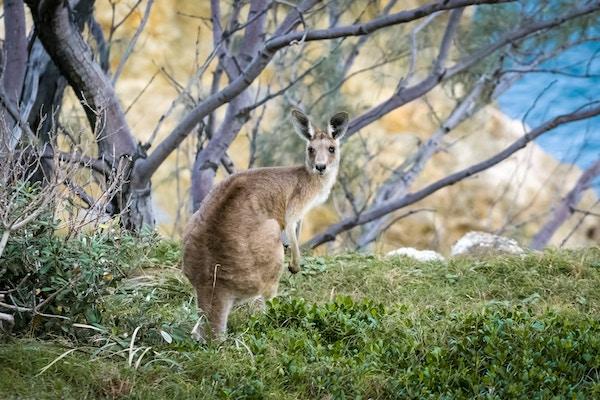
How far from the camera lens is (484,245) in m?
7.38

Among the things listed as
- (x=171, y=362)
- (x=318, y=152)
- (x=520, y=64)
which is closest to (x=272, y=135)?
(x=520, y=64)

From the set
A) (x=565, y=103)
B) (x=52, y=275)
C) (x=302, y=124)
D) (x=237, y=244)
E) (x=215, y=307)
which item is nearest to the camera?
(x=52, y=275)

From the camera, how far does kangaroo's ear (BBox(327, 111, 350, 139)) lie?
6.19 metres

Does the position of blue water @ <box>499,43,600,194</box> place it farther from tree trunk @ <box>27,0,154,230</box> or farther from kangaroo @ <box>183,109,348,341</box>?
kangaroo @ <box>183,109,348,341</box>

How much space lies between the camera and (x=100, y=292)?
459 centimetres

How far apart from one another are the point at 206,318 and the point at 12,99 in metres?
3.39

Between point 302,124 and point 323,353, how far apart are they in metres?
2.03

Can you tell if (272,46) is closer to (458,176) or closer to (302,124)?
(302,124)

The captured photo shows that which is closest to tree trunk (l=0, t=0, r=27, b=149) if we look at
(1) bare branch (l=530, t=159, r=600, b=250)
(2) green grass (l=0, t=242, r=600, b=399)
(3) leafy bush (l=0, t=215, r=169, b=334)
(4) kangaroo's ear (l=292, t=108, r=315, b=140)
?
(4) kangaroo's ear (l=292, t=108, r=315, b=140)

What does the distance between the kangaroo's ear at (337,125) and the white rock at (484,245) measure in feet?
5.37

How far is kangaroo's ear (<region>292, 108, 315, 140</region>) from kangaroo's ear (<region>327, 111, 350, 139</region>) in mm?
A: 120

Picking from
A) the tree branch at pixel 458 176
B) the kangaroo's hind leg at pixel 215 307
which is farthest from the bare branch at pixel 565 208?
the kangaroo's hind leg at pixel 215 307

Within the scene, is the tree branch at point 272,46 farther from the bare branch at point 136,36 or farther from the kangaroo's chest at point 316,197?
the bare branch at point 136,36

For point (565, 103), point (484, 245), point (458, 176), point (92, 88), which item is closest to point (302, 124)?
point (92, 88)
